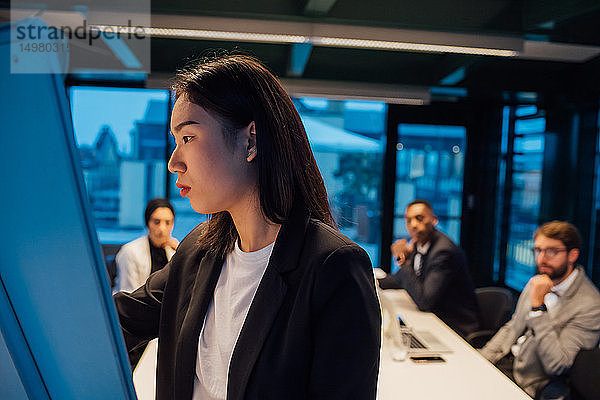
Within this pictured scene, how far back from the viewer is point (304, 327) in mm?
858

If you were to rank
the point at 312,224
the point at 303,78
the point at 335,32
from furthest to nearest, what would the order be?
the point at 303,78
the point at 335,32
the point at 312,224

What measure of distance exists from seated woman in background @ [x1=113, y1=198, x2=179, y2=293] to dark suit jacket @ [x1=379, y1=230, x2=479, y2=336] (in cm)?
181

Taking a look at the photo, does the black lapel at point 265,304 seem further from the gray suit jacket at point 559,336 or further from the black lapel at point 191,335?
the gray suit jacket at point 559,336

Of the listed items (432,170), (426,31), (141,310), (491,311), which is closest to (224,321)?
(141,310)

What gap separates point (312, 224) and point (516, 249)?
6394mm

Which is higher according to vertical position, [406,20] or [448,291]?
[406,20]

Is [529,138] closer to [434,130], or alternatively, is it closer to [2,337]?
[434,130]

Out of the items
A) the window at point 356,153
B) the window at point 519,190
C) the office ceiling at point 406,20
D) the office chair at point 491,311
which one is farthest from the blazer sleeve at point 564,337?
the window at point 356,153

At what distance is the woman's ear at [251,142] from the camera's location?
0.95 m

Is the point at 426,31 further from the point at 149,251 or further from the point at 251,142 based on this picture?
the point at 251,142

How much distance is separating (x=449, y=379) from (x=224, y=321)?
5.29ft

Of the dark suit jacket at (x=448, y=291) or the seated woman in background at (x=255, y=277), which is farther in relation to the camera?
the dark suit jacket at (x=448, y=291)

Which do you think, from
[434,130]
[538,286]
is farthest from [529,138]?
[538,286]

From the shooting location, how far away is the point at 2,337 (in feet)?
1.27
